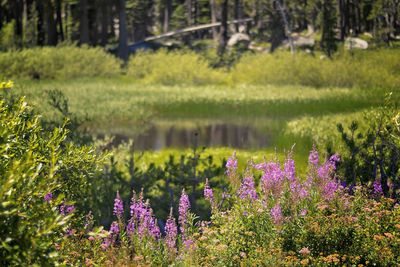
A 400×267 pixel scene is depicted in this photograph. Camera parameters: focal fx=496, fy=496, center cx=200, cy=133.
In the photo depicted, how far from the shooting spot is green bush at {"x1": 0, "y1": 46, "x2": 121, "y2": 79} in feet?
74.0

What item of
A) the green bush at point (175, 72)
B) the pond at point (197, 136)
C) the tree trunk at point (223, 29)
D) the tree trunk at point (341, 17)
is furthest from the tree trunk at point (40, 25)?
the tree trunk at point (341, 17)

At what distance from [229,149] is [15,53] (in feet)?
54.9

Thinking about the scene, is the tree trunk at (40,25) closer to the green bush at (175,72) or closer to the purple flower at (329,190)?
the green bush at (175,72)

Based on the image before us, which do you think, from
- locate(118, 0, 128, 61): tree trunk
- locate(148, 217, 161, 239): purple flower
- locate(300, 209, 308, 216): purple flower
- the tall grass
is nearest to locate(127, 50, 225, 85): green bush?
locate(118, 0, 128, 61): tree trunk

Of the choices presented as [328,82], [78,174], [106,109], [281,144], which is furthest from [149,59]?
[78,174]

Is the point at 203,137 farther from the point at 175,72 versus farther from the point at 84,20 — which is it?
the point at 84,20

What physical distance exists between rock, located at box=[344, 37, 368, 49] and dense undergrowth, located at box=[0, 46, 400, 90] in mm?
146

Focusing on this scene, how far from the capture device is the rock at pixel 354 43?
8.47 metres

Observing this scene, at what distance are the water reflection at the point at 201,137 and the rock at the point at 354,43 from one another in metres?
2.09

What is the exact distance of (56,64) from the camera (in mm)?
24484

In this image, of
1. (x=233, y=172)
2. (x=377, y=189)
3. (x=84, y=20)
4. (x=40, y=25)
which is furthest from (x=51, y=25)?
(x=377, y=189)

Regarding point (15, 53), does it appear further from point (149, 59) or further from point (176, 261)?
point (176, 261)

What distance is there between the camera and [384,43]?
730 cm

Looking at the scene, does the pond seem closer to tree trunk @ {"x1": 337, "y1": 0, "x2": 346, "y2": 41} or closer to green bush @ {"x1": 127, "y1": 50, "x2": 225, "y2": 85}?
tree trunk @ {"x1": 337, "y1": 0, "x2": 346, "y2": 41}
